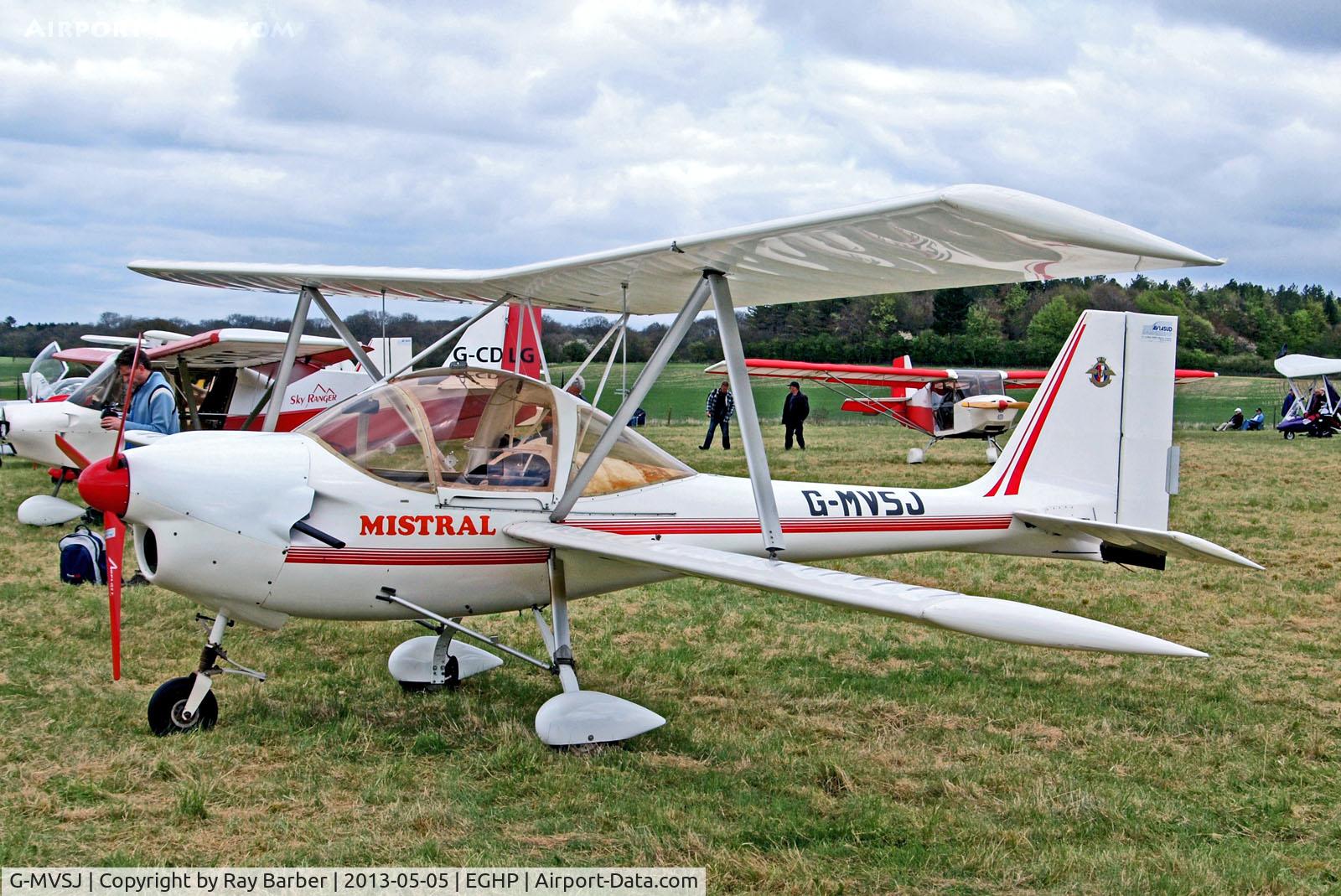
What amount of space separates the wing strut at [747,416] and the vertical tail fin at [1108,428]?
2087mm

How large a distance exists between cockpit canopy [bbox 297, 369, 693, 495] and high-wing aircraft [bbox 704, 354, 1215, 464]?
16192 mm

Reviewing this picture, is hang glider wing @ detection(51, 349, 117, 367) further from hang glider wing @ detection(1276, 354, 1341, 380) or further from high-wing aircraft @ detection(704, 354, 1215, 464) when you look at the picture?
hang glider wing @ detection(1276, 354, 1341, 380)

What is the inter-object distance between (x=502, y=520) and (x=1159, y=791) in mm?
3268

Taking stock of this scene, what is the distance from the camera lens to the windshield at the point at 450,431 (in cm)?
539

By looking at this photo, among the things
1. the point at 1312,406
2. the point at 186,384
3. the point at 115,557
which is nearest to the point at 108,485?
the point at 115,557

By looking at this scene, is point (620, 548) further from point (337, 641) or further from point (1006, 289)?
point (1006, 289)

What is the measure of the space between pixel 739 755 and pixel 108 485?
3.09 metres

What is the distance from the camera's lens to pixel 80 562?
8.93m

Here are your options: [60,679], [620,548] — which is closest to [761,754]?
[620,548]

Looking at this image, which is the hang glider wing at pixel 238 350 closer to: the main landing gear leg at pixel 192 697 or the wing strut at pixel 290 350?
the wing strut at pixel 290 350

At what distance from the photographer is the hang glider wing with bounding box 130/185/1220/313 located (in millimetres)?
3688

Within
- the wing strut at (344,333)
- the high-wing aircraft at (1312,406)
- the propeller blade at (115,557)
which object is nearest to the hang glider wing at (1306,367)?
the high-wing aircraft at (1312,406)

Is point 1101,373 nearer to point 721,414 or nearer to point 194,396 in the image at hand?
point 194,396

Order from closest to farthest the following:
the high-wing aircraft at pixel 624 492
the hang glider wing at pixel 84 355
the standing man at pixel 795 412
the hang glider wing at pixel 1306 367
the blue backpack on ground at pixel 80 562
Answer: the high-wing aircraft at pixel 624 492 → the blue backpack on ground at pixel 80 562 → the hang glider wing at pixel 84 355 → the standing man at pixel 795 412 → the hang glider wing at pixel 1306 367
